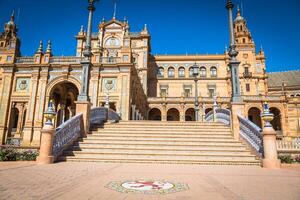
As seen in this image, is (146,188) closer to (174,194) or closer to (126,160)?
(174,194)

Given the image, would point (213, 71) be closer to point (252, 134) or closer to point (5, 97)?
point (5, 97)

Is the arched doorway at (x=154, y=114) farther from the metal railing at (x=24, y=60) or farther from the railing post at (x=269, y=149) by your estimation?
the railing post at (x=269, y=149)

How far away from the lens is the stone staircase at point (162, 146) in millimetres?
8680

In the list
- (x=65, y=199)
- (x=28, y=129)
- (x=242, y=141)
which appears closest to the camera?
(x=65, y=199)

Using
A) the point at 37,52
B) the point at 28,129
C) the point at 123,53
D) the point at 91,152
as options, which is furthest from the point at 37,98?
→ the point at 91,152

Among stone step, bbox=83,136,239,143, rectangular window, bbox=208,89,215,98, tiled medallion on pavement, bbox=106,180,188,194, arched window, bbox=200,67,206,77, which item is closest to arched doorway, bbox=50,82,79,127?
stone step, bbox=83,136,239,143

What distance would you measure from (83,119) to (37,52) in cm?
2039

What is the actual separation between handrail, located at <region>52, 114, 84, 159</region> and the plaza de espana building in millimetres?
7450

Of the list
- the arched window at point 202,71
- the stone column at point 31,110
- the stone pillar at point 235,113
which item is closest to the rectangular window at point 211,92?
the arched window at point 202,71

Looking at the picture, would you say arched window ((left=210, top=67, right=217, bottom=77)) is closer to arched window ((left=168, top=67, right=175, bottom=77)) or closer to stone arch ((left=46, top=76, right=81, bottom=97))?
arched window ((left=168, top=67, right=175, bottom=77))

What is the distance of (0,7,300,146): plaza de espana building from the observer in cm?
2598

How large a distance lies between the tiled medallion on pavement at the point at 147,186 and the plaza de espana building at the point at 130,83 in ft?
45.8

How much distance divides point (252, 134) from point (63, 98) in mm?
26198

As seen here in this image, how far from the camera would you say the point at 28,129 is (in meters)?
25.0
